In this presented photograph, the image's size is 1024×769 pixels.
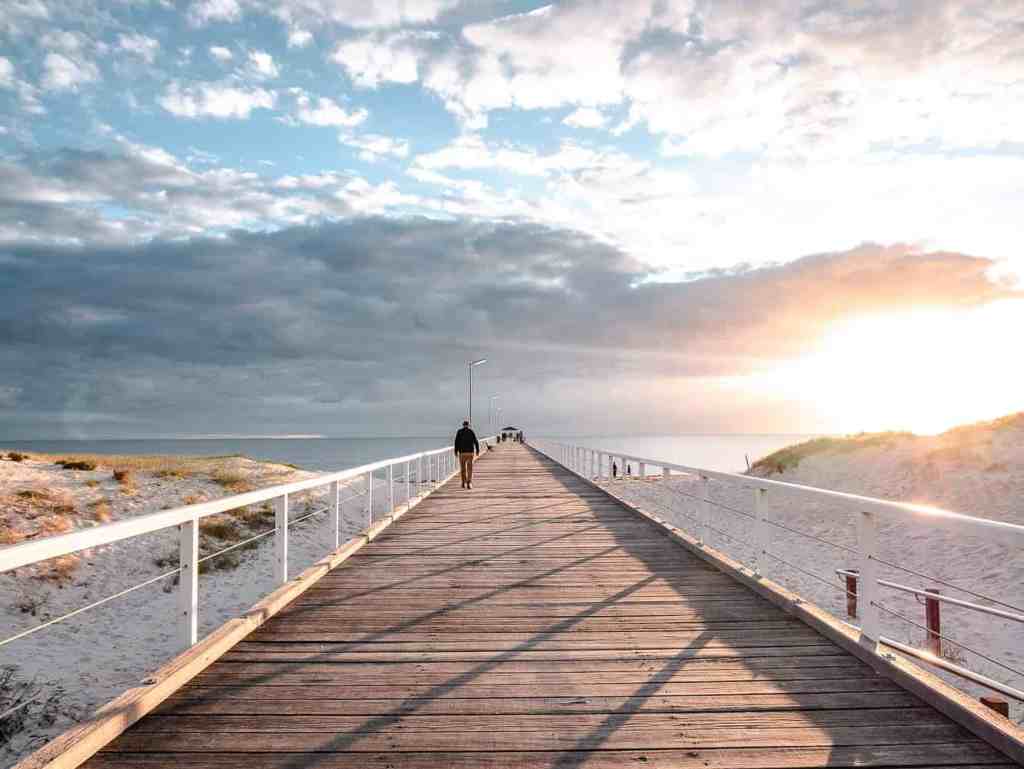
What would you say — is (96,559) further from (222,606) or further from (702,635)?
(702,635)

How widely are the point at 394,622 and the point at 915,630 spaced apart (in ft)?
40.7

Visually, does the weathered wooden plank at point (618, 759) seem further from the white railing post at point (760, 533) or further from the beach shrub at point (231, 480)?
the beach shrub at point (231, 480)

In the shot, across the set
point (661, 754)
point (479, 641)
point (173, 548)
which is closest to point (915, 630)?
point (479, 641)

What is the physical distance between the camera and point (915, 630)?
45.6 ft

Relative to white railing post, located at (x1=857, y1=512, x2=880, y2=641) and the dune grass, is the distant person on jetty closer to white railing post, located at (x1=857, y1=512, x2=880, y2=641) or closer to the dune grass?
white railing post, located at (x1=857, y1=512, x2=880, y2=641)

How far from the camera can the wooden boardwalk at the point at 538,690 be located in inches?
131

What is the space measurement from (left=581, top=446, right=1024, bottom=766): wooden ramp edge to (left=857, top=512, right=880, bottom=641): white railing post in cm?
9

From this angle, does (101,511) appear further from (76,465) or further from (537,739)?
(537,739)

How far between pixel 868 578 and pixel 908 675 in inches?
23.9

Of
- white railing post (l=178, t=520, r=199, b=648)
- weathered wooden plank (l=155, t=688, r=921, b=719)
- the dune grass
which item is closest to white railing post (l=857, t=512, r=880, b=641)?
weathered wooden plank (l=155, t=688, r=921, b=719)

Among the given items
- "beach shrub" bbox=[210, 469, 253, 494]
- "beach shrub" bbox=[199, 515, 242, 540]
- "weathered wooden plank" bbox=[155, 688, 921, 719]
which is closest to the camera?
"weathered wooden plank" bbox=[155, 688, 921, 719]

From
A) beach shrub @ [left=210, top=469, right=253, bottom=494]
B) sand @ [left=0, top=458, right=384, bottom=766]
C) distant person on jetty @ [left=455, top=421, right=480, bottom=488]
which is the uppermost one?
distant person on jetty @ [left=455, top=421, right=480, bottom=488]

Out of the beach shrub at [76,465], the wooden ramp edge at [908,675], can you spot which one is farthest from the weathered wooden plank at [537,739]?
the beach shrub at [76,465]

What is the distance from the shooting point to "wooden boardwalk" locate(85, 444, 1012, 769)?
3318mm
